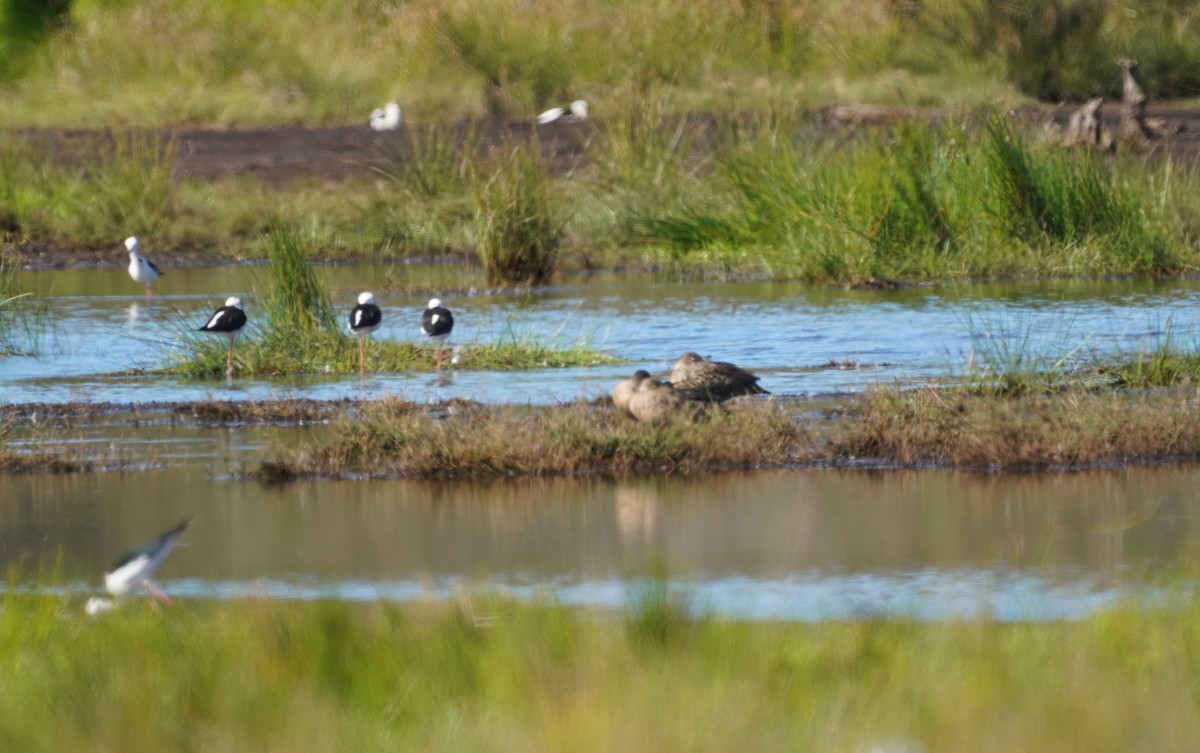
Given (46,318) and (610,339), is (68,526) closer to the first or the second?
(610,339)

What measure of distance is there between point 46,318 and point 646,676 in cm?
1296

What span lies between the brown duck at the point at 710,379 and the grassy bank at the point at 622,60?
17.6m

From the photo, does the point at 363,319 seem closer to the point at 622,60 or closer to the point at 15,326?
A: the point at 15,326

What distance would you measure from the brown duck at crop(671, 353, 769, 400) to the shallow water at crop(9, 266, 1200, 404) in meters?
0.57

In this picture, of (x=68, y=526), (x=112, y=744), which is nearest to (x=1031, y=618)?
(x=112, y=744)

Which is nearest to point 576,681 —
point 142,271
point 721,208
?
point 142,271

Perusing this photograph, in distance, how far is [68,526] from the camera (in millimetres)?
8883

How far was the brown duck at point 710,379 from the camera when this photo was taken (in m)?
11.0

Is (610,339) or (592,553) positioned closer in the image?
(592,553)

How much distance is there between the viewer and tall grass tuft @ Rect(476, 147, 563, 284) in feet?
62.2

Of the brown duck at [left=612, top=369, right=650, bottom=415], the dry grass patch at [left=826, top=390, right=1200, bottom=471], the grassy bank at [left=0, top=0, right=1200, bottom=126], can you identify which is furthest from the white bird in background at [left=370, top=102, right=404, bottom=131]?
the dry grass patch at [left=826, top=390, right=1200, bottom=471]

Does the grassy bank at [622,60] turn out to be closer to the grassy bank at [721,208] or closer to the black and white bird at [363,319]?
the grassy bank at [721,208]

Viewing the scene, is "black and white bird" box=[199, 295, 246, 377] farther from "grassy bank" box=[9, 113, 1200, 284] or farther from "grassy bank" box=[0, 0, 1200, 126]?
"grassy bank" box=[0, 0, 1200, 126]

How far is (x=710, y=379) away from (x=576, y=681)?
590cm
